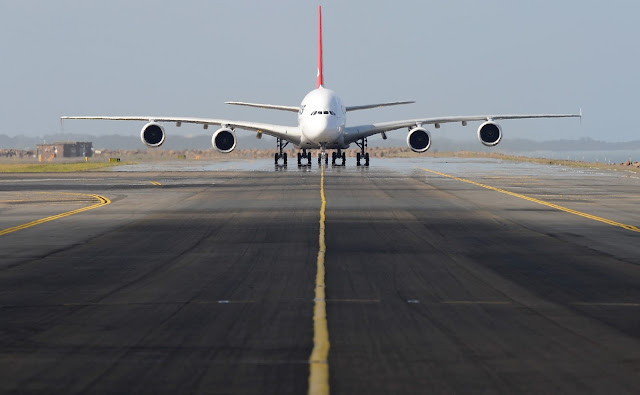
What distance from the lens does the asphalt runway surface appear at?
798 centimetres

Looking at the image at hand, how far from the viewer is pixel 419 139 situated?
63469mm

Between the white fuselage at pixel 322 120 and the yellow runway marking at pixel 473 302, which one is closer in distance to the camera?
the yellow runway marking at pixel 473 302

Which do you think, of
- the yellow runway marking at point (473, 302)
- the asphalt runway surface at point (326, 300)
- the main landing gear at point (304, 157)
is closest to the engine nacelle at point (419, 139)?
the main landing gear at point (304, 157)

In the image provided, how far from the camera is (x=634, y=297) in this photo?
41.1ft

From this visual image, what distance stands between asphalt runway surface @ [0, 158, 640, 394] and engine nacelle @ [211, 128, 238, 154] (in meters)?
34.1

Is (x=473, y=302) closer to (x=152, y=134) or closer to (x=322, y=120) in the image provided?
(x=322, y=120)

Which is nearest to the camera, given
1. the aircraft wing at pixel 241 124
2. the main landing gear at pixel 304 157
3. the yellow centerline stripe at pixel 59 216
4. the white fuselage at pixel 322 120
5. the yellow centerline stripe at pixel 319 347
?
the yellow centerline stripe at pixel 319 347

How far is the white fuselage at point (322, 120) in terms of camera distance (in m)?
58.2

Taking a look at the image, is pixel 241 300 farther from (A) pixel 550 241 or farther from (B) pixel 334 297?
(A) pixel 550 241

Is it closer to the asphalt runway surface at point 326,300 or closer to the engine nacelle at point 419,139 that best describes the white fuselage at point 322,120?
the engine nacelle at point 419,139

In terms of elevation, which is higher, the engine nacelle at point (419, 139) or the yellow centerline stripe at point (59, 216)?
the engine nacelle at point (419, 139)

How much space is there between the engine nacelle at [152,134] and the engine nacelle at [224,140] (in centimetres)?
354

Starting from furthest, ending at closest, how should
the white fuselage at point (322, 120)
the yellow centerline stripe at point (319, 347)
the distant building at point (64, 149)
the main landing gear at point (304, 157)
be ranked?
the distant building at point (64, 149)
the main landing gear at point (304, 157)
the white fuselage at point (322, 120)
the yellow centerline stripe at point (319, 347)

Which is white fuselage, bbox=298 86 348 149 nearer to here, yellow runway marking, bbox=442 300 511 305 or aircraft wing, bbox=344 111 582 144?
aircraft wing, bbox=344 111 582 144
